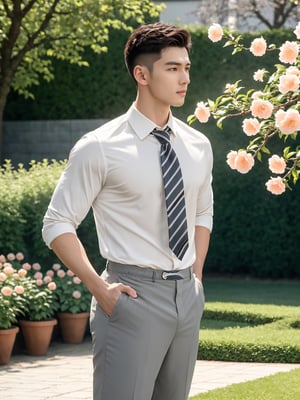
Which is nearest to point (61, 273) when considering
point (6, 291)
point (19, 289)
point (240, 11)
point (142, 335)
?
point (19, 289)

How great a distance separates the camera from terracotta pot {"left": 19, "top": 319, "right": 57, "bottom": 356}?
30.1 ft

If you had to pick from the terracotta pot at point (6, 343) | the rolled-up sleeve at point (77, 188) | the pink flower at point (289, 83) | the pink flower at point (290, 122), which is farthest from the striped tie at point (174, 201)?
the terracotta pot at point (6, 343)

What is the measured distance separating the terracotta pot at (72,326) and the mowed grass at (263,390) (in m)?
2.49

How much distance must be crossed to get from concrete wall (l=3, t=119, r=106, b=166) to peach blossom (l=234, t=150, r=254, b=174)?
1052 centimetres

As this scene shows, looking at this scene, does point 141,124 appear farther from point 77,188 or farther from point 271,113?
point 271,113

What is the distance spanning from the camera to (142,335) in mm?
3422

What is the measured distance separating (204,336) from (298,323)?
4.32 feet

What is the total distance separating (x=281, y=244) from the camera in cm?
1487

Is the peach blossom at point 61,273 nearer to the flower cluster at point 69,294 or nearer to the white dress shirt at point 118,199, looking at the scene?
the flower cluster at point 69,294

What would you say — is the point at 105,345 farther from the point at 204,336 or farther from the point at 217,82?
the point at 217,82

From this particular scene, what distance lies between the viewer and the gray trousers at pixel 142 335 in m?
3.42

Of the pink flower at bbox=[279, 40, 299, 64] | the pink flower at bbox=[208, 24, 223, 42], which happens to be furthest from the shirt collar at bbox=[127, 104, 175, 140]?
the pink flower at bbox=[208, 24, 223, 42]

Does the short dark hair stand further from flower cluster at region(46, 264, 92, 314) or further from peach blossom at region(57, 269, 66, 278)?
peach blossom at region(57, 269, 66, 278)

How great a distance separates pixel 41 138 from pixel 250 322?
636cm
